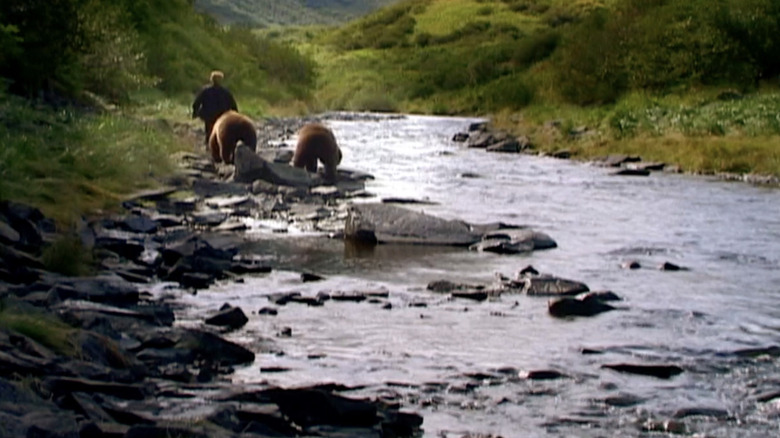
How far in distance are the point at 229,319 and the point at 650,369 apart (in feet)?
10.7

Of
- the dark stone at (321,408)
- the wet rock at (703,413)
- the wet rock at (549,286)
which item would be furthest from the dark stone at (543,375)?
the wet rock at (549,286)

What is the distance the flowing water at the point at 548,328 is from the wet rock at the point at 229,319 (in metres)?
0.18

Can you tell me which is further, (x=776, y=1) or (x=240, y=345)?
(x=776, y=1)

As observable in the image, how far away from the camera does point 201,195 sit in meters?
18.6

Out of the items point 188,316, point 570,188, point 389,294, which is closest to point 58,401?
point 188,316

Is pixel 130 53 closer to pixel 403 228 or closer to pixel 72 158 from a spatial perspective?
pixel 72 158

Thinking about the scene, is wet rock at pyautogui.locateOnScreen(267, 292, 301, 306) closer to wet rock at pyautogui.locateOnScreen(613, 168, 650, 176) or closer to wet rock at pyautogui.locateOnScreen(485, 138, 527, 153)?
wet rock at pyautogui.locateOnScreen(613, 168, 650, 176)

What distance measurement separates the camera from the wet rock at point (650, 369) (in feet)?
29.3

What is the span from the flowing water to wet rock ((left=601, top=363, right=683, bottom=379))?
0.31ft

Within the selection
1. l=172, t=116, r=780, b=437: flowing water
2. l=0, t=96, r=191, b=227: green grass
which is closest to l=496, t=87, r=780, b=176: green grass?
l=172, t=116, r=780, b=437: flowing water

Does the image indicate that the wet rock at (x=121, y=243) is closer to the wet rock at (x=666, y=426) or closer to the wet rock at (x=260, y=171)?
the wet rock at (x=260, y=171)

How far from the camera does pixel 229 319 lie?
1012 cm

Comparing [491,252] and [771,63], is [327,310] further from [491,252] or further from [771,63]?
[771,63]

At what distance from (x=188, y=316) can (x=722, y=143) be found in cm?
2283
